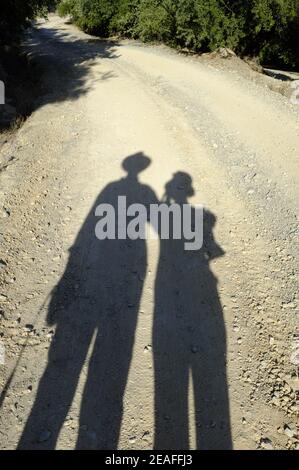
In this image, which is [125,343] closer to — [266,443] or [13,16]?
[266,443]

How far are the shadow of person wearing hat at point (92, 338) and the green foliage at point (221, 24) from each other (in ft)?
40.5

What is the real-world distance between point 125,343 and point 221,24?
48.8ft

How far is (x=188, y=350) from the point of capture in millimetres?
3998

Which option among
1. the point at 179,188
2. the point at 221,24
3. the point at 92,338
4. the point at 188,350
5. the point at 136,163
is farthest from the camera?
the point at 221,24

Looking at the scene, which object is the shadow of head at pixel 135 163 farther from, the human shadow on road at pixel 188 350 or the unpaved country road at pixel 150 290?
the human shadow on road at pixel 188 350

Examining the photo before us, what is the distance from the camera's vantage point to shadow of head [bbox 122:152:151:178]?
7.04m

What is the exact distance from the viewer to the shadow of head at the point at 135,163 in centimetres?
704

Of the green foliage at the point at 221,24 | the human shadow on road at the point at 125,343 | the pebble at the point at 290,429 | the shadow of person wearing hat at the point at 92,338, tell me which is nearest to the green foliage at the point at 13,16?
the green foliage at the point at 221,24

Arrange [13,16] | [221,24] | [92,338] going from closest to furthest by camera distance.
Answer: [92,338], [13,16], [221,24]

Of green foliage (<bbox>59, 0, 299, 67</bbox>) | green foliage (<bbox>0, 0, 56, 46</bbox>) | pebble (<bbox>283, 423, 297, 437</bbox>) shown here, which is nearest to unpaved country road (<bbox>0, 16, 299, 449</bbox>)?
pebble (<bbox>283, 423, 297, 437</bbox>)

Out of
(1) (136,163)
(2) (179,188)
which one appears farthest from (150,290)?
(1) (136,163)

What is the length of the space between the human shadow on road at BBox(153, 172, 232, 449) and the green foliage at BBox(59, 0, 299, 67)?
40.7 ft
